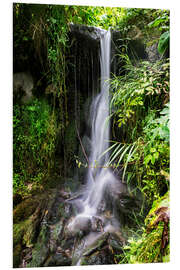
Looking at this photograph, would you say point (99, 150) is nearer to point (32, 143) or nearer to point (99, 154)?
point (99, 154)

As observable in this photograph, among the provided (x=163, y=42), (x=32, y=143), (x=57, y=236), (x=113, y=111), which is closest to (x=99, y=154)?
(x=113, y=111)

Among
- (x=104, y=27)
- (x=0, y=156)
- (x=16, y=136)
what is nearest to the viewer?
(x=0, y=156)

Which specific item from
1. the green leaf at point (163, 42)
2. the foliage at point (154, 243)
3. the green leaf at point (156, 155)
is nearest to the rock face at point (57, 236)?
the foliage at point (154, 243)

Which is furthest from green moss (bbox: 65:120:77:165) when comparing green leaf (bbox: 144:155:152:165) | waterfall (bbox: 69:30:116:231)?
green leaf (bbox: 144:155:152:165)

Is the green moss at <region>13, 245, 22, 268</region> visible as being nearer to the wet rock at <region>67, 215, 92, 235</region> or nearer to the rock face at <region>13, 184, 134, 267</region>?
the rock face at <region>13, 184, 134, 267</region>

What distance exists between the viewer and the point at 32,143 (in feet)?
4.07

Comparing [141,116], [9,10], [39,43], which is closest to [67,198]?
[141,116]

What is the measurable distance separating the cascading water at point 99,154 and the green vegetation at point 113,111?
0.22ft

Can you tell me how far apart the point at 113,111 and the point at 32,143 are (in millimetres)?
668

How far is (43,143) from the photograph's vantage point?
130cm

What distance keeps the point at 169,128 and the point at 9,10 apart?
129 cm

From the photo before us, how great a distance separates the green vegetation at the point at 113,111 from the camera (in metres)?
1.12
